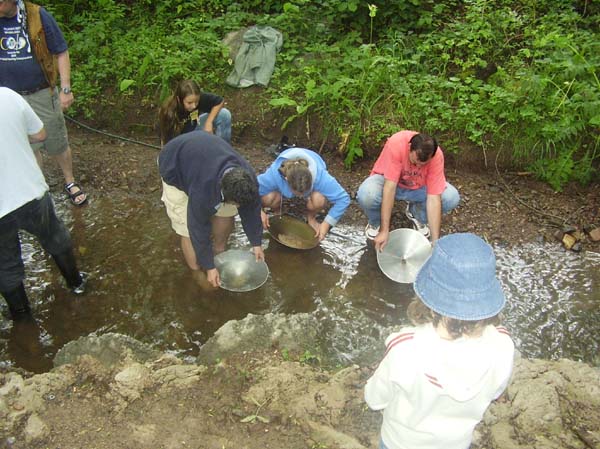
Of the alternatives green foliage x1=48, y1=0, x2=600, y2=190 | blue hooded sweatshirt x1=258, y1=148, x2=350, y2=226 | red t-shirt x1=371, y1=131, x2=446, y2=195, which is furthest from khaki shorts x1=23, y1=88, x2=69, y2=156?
red t-shirt x1=371, y1=131, x2=446, y2=195

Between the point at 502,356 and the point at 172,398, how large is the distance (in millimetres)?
1838

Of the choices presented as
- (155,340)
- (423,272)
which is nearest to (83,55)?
(155,340)

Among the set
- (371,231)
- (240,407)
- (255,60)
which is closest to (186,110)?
(255,60)

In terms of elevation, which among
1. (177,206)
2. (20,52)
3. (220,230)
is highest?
(20,52)

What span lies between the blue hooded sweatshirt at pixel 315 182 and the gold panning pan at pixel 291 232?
23 cm

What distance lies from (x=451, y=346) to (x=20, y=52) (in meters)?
3.77

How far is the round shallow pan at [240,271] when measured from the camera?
364 cm

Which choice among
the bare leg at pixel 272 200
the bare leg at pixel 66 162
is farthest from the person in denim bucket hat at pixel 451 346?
the bare leg at pixel 66 162

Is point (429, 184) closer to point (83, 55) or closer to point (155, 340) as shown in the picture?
point (155, 340)

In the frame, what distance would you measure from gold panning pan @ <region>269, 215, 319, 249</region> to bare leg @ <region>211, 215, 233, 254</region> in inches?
15.4

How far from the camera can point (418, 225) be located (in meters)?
4.39

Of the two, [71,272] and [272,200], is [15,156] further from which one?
[272,200]

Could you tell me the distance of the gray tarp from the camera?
5695mm

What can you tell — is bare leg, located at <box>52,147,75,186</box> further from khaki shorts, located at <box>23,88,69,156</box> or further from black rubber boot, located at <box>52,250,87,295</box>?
black rubber boot, located at <box>52,250,87,295</box>
